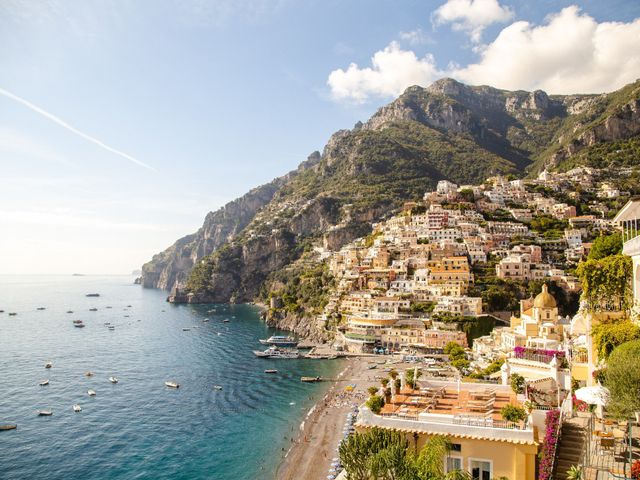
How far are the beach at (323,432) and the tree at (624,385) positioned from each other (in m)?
21.1

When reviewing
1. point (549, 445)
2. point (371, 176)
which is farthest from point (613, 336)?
point (371, 176)

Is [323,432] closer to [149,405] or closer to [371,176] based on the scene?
[149,405]

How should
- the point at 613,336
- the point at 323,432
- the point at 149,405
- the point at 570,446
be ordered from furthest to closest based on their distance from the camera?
the point at 149,405, the point at 323,432, the point at 613,336, the point at 570,446

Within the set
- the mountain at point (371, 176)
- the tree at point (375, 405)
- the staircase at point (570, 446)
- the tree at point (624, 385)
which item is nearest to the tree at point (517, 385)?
the staircase at point (570, 446)

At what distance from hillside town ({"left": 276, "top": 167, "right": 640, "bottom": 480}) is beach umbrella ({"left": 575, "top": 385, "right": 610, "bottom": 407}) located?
10 centimetres

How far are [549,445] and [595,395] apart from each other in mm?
4131

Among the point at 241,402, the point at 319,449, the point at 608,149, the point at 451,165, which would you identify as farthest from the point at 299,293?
the point at 608,149

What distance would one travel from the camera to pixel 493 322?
213ft

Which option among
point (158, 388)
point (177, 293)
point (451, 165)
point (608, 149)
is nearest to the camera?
point (158, 388)

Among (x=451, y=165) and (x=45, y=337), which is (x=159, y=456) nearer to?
(x=45, y=337)

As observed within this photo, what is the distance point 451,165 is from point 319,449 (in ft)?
479

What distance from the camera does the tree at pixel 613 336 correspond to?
17.0m

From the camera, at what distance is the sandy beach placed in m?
30.2

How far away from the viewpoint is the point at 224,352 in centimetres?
6869
